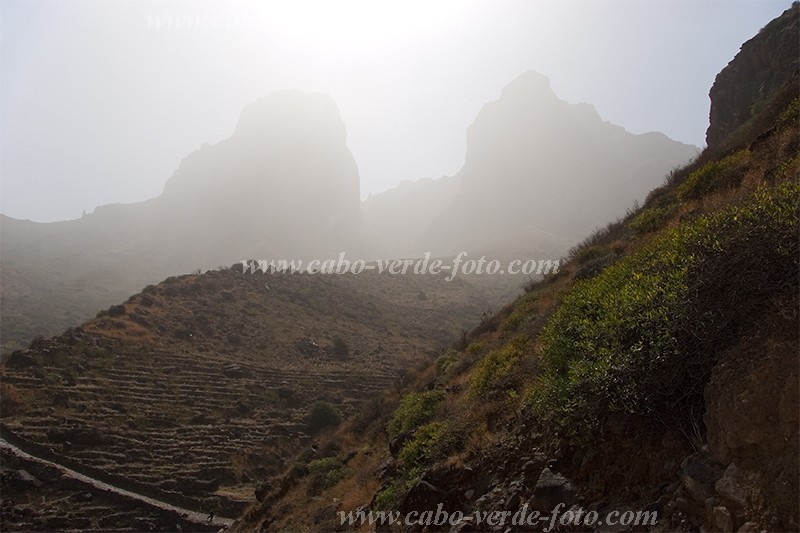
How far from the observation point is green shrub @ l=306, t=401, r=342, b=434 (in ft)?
86.3

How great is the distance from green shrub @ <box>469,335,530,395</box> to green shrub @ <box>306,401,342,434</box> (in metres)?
18.5

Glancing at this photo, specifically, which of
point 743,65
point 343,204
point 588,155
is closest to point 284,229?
point 343,204

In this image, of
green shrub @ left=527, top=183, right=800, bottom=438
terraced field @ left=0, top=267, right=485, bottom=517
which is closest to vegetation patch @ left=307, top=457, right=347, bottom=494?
terraced field @ left=0, top=267, right=485, bottom=517

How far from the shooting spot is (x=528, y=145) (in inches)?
5896

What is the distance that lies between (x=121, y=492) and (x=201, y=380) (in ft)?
32.8

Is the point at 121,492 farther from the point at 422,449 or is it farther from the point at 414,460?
the point at 422,449

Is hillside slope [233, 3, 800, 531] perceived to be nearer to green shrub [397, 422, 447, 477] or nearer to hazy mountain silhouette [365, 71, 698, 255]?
green shrub [397, 422, 447, 477]

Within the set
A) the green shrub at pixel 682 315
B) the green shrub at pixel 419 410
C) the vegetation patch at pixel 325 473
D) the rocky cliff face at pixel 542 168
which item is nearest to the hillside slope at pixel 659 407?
the green shrub at pixel 682 315

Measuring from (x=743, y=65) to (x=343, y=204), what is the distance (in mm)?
129512

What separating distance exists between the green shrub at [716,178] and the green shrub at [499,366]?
5315 millimetres

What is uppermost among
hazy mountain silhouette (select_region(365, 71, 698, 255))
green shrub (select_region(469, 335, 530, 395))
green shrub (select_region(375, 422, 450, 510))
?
hazy mountain silhouette (select_region(365, 71, 698, 255))

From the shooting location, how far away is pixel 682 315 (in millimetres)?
4508

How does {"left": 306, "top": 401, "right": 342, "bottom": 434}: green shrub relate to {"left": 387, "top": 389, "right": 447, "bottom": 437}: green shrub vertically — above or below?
below

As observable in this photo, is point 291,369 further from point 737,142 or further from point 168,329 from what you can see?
point 737,142
